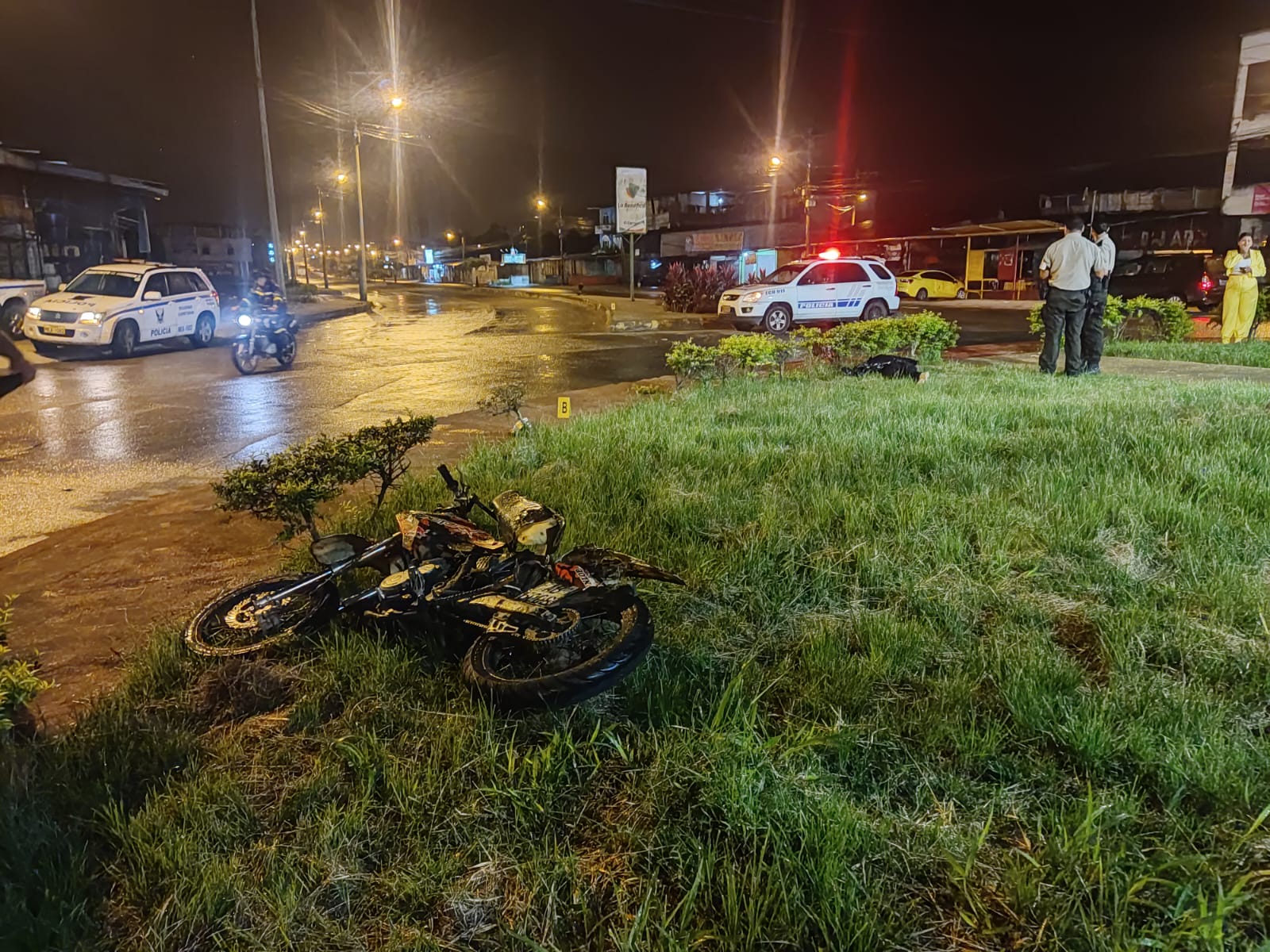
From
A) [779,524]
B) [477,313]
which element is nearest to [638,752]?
[779,524]

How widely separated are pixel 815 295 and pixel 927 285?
16.2 metres

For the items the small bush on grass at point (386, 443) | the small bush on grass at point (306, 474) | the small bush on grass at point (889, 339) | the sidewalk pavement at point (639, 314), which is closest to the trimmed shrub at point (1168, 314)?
the small bush on grass at point (889, 339)

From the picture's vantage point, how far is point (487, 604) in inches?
121

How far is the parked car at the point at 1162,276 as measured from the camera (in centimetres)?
2633

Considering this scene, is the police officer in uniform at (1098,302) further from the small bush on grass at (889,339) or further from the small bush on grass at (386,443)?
the small bush on grass at (386,443)

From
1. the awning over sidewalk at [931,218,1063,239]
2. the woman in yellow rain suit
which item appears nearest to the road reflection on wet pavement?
the woman in yellow rain suit

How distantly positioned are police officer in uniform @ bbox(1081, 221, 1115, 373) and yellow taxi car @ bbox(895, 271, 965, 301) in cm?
2365

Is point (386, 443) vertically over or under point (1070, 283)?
under

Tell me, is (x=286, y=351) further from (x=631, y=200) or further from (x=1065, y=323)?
(x=631, y=200)

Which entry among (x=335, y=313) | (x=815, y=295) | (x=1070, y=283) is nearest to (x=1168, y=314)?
(x=1070, y=283)

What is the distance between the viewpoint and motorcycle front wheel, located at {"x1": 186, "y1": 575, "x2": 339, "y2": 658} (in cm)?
344

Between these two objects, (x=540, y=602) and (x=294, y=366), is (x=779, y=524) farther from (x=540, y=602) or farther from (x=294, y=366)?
(x=294, y=366)

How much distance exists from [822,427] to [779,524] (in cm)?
246

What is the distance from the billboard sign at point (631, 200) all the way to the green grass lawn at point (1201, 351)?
19633 millimetres
